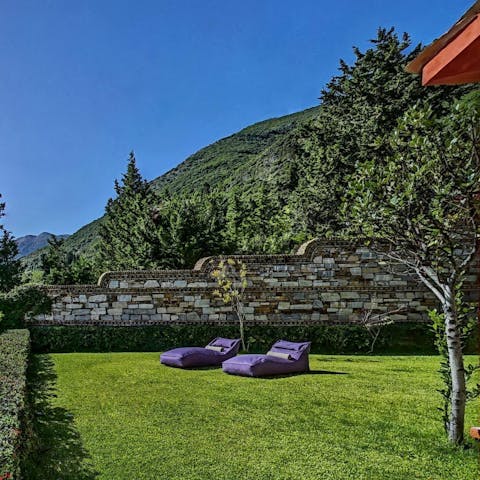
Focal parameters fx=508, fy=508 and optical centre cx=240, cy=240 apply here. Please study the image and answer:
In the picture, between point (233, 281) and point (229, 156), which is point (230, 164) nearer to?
point (229, 156)

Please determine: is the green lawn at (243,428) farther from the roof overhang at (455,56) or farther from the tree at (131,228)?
the tree at (131,228)

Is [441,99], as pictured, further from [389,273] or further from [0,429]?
[0,429]

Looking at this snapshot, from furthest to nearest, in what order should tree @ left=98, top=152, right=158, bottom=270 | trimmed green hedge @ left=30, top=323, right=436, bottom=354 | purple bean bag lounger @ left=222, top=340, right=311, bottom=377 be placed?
tree @ left=98, top=152, right=158, bottom=270 < trimmed green hedge @ left=30, top=323, right=436, bottom=354 < purple bean bag lounger @ left=222, top=340, right=311, bottom=377

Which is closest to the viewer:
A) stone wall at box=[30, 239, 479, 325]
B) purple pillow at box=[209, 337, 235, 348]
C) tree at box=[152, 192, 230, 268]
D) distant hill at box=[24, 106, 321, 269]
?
purple pillow at box=[209, 337, 235, 348]

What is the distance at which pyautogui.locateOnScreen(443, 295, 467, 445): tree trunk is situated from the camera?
202 inches

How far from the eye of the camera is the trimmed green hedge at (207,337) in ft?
41.9

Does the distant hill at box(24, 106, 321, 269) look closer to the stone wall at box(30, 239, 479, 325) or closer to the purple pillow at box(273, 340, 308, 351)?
the stone wall at box(30, 239, 479, 325)

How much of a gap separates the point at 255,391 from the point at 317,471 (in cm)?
302

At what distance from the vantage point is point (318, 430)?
5922 mm

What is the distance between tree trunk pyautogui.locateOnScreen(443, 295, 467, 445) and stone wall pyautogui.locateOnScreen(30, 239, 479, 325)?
7.75 meters

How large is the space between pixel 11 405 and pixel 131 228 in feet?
65.4

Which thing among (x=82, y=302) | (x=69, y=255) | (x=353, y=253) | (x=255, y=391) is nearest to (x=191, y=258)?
(x=82, y=302)

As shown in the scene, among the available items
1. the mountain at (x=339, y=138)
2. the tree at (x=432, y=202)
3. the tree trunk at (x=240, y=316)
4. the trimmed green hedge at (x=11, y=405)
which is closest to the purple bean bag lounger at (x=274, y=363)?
the tree trunk at (x=240, y=316)

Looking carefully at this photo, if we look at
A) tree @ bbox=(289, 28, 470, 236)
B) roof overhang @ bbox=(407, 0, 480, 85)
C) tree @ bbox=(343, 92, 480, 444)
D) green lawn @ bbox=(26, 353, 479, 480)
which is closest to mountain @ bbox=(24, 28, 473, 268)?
tree @ bbox=(289, 28, 470, 236)
